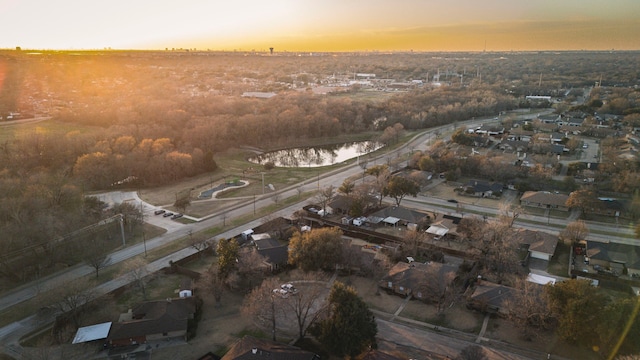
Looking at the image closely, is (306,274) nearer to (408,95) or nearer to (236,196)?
(236,196)

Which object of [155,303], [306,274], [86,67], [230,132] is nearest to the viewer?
[155,303]

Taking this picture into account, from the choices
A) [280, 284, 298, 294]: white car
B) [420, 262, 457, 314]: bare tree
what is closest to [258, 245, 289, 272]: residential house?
[280, 284, 298, 294]: white car

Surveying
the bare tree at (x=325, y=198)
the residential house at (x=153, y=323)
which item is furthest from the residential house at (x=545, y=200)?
the residential house at (x=153, y=323)

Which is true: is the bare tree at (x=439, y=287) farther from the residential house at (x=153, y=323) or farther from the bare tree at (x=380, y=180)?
the bare tree at (x=380, y=180)

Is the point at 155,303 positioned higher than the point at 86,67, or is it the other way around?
the point at 86,67

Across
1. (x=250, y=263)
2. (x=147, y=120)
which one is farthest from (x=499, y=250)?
(x=147, y=120)

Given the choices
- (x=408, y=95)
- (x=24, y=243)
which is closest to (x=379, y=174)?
(x=24, y=243)
